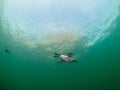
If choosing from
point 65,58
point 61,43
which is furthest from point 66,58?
point 61,43

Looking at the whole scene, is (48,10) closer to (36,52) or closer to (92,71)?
(36,52)

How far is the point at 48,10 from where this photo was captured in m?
3.78

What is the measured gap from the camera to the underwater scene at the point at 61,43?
12.3 ft

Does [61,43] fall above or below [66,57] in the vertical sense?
above

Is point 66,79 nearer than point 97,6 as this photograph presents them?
No

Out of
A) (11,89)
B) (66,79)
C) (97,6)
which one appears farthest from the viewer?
(11,89)

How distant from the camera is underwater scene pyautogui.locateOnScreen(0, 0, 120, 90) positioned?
376 cm

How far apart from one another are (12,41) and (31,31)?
432mm

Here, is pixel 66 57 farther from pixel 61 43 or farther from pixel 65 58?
pixel 61 43

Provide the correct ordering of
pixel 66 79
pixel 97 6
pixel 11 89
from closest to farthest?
1. pixel 97 6
2. pixel 66 79
3. pixel 11 89

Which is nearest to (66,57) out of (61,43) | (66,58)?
(66,58)

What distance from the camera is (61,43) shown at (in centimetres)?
384

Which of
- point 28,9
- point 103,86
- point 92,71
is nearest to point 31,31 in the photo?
point 28,9

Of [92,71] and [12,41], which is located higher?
[12,41]
